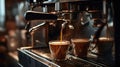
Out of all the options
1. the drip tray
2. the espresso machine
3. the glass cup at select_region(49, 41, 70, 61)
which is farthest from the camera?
the glass cup at select_region(49, 41, 70, 61)

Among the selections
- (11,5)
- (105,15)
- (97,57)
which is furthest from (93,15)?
(11,5)

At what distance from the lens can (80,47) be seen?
1.34m

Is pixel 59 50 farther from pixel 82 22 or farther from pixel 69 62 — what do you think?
pixel 82 22

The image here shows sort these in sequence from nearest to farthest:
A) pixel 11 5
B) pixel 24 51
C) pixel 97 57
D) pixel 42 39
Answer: pixel 97 57
pixel 24 51
pixel 42 39
pixel 11 5

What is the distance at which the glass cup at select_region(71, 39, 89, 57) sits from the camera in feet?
4.31

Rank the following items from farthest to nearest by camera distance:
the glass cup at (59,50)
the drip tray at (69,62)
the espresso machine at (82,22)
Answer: the glass cup at (59,50) → the drip tray at (69,62) → the espresso machine at (82,22)

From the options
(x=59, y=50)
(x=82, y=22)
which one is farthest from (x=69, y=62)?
(x=82, y=22)

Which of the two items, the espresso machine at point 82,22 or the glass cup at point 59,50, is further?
the glass cup at point 59,50

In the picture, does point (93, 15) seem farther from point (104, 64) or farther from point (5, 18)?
point (5, 18)

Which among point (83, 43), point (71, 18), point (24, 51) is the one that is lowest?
point (24, 51)

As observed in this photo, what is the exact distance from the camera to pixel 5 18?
4.54m

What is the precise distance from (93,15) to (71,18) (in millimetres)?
205

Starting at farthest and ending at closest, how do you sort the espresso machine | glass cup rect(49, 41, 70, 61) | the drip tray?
glass cup rect(49, 41, 70, 61) → the drip tray → the espresso machine

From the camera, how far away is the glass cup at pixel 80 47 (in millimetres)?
1314
